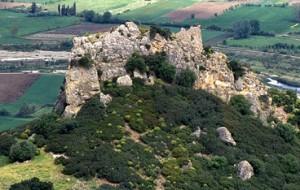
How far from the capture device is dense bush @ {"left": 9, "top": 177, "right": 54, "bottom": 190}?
58438mm

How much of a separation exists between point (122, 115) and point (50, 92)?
125m

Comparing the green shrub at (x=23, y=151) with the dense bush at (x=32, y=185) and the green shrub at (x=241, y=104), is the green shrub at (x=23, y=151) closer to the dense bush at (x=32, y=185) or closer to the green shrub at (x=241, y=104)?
the dense bush at (x=32, y=185)

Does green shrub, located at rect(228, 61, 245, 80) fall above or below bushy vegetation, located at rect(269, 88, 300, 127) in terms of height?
above

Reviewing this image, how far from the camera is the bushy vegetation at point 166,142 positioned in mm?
64688

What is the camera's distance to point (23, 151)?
218 ft

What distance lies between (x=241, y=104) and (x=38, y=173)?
28.5m

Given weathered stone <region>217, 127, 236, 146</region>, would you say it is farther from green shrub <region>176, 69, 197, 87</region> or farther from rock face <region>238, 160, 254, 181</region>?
green shrub <region>176, 69, 197, 87</region>

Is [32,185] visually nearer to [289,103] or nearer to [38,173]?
[38,173]

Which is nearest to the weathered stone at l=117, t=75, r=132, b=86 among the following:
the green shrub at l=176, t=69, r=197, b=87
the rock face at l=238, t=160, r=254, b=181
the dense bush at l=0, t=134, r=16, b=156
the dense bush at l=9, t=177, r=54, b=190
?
the green shrub at l=176, t=69, r=197, b=87

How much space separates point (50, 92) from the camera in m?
196

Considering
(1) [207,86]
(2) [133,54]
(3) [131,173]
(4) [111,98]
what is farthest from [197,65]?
(3) [131,173]

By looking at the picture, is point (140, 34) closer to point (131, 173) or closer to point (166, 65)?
point (166, 65)

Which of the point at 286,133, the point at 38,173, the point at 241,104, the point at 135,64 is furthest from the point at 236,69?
the point at 38,173

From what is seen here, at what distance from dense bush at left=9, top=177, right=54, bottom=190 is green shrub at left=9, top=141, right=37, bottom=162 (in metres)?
7.19
